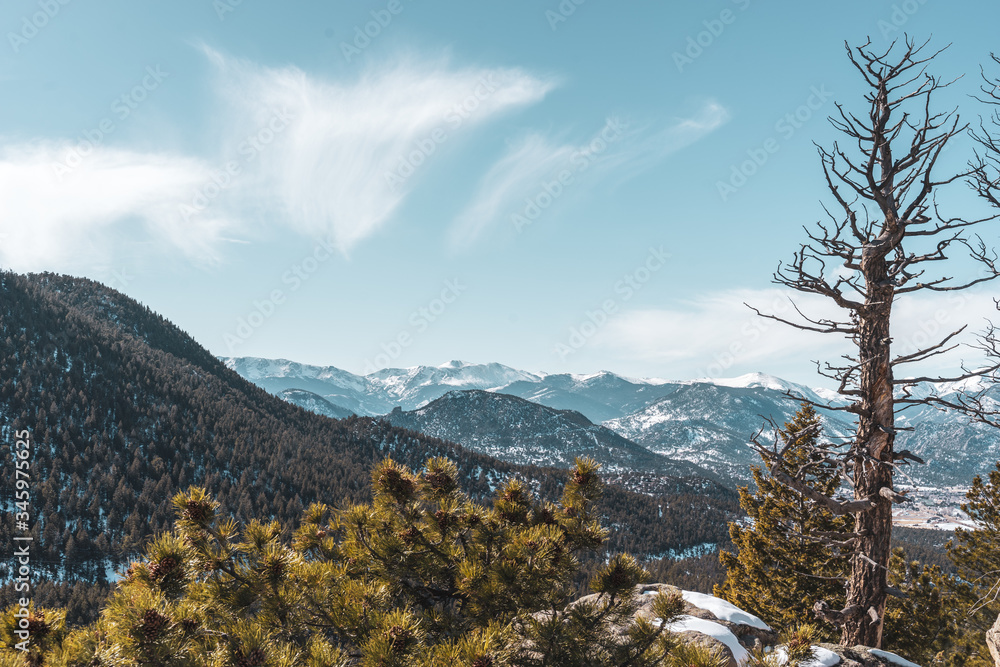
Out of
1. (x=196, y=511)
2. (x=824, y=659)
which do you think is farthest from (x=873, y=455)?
(x=196, y=511)

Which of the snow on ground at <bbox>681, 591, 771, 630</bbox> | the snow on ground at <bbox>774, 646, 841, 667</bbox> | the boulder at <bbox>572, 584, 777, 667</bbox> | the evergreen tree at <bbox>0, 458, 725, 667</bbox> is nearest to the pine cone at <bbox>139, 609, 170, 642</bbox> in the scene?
the evergreen tree at <bbox>0, 458, 725, 667</bbox>

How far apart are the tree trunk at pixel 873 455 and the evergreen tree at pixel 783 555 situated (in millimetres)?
10197

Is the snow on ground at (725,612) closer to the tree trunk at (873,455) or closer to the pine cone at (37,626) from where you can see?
the tree trunk at (873,455)

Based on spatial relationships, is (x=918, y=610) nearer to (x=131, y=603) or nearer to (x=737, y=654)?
(x=737, y=654)

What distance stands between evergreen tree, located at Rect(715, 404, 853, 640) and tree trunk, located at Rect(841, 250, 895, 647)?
1020 cm

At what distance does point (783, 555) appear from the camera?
2081cm

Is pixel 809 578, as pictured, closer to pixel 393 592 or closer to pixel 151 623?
pixel 393 592

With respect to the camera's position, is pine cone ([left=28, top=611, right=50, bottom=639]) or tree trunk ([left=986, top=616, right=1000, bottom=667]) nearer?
pine cone ([left=28, top=611, right=50, bottom=639])

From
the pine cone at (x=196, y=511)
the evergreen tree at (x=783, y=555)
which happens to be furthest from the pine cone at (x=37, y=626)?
the evergreen tree at (x=783, y=555)

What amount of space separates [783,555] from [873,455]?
15854 mm

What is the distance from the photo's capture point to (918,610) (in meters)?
20.5

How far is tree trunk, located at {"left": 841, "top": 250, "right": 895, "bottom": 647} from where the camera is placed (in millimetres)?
8203

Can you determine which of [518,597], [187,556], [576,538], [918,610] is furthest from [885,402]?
[918,610]

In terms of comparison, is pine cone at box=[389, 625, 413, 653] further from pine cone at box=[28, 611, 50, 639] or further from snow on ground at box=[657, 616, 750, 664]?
snow on ground at box=[657, 616, 750, 664]
